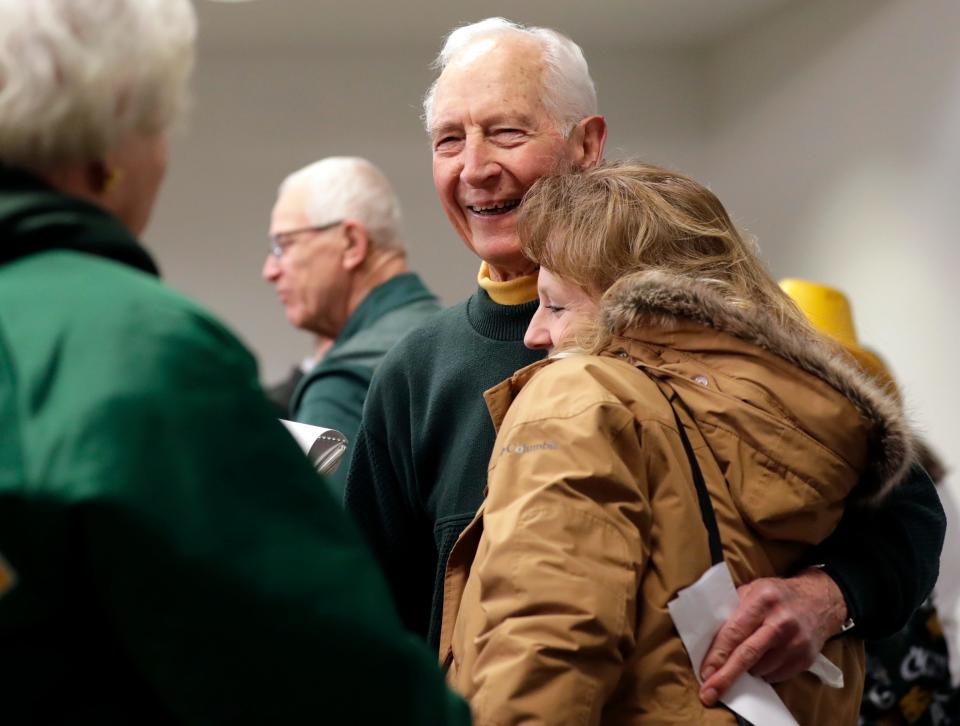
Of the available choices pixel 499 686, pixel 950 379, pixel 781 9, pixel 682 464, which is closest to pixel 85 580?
pixel 499 686

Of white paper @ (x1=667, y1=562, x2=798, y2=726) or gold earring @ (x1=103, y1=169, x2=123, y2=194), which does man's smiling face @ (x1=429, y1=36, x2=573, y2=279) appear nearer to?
white paper @ (x1=667, y1=562, x2=798, y2=726)

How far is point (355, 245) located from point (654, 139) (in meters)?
4.35

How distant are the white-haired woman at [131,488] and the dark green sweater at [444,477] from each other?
→ 98 cm

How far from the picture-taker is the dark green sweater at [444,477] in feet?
6.31

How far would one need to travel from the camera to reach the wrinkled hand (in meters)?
1.60

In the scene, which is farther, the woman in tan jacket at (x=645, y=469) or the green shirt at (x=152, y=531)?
the woman in tan jacket at (x=645, y=469)

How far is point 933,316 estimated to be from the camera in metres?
5.48

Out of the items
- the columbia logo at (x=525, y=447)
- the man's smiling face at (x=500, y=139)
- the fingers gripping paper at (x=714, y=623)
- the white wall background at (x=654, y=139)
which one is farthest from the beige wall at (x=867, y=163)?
the columbia logo at (x=525, y=447)

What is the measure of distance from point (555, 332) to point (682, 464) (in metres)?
0.34

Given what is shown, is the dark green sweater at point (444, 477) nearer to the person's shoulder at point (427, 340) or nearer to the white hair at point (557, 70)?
the person's shoulder at point (427, 340)

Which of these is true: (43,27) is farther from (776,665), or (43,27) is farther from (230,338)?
(776,665)

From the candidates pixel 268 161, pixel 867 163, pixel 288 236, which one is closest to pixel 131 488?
pixel 288 236

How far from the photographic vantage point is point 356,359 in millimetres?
3158

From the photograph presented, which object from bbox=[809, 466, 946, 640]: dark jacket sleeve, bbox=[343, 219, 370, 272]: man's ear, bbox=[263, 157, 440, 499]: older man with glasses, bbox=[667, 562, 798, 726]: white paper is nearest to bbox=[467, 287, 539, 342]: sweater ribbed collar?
bbox=[809, 466, 946, 640]: dark jacket sleeve
